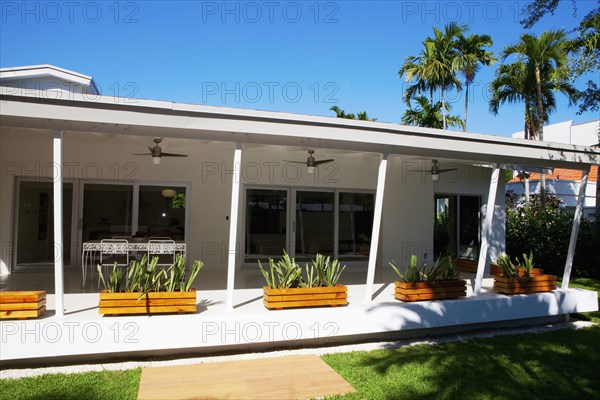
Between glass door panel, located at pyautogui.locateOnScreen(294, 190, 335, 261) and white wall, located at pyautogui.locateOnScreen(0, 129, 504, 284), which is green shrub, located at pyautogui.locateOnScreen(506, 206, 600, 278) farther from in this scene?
glass door panel, located at pyautogui.locateOnScreen(294, 190, 335, 261)

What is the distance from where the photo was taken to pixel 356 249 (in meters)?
11.0

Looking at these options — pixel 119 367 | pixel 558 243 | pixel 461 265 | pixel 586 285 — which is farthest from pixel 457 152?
pixel 558 243

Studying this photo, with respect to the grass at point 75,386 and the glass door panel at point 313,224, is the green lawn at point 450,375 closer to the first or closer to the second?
the grass at point 75,386

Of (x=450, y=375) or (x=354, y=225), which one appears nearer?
(x=450, y=375)

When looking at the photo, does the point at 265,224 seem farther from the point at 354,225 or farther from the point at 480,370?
the point at 480,370

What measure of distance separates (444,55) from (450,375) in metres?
17.4

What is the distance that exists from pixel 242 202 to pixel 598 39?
9.13 m

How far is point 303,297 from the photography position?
19.5 feet

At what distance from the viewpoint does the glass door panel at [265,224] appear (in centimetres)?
1004

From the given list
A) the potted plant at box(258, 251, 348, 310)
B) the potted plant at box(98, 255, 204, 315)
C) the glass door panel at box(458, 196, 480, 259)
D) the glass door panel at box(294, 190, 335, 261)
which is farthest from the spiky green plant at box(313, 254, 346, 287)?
the glass door panel at box(458, 196, 480, 259)

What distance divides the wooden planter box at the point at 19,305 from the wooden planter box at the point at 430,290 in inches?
189

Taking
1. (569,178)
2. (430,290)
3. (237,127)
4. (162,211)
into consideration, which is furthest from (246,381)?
(569,178)

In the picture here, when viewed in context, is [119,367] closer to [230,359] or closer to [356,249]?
[230,359]

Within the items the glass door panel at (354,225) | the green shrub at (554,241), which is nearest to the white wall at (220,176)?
the glass door panel at (354,225)
